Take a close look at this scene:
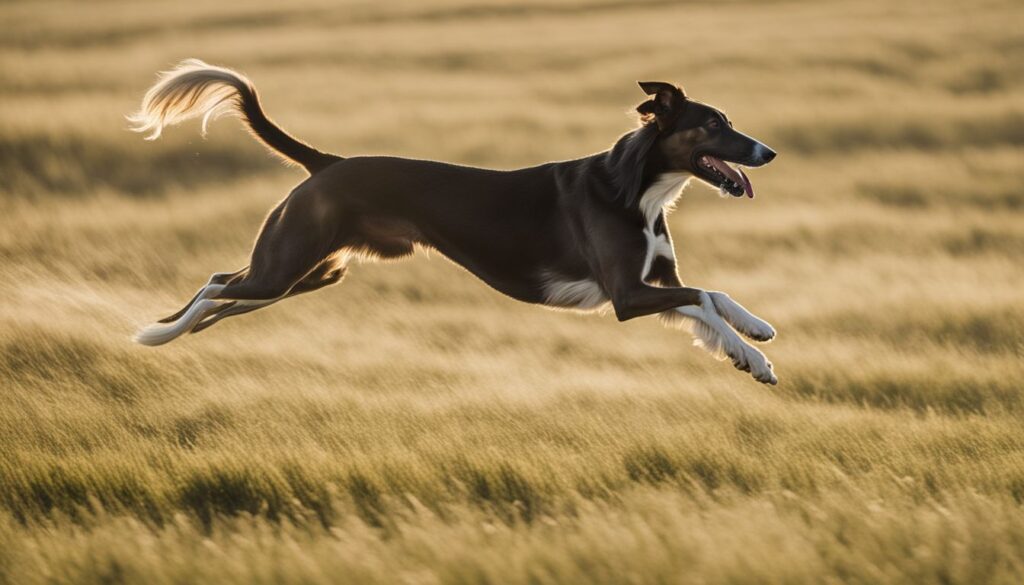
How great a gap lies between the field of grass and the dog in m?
0.95

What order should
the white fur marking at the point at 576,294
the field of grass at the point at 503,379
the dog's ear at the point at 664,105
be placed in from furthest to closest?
the white fur marking at the point at 576,294
the dog's ear at the point at 664,105
the field of grass at the point at 503,379

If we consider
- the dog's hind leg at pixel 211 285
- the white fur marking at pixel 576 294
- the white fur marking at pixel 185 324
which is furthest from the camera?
the dog's hind leg at pixel 211 285

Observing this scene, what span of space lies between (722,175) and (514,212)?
1238 mm

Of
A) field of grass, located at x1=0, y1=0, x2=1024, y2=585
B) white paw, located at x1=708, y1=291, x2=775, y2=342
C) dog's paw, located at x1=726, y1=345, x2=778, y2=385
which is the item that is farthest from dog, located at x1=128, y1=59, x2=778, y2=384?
field of grass, located at x1=0, y1=0, x2=1024, y2=585

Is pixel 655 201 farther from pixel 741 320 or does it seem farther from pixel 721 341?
pixel 721 341

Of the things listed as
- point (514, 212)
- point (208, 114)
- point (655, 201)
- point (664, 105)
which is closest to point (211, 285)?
point (208, 114)

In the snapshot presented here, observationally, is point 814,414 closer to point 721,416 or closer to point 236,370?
point 721,416

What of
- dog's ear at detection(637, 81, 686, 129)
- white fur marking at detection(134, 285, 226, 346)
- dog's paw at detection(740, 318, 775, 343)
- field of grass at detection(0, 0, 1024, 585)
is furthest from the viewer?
white fur marking at detection(134, 285, 226, 346)

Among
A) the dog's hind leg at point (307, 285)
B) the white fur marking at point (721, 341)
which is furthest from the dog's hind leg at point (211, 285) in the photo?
the white fur marking at point (721, 341)

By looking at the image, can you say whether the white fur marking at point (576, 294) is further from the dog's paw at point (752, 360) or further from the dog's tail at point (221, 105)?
the dog's tail at point (221, 105)

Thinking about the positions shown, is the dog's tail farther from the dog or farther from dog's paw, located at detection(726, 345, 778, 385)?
dog's paw, located at detection(726, 345, 778, 385)

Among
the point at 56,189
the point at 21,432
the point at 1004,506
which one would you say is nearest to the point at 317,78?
the point at 56,189

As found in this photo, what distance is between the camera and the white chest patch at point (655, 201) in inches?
300

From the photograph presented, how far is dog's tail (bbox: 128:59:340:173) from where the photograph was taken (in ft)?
26.6
